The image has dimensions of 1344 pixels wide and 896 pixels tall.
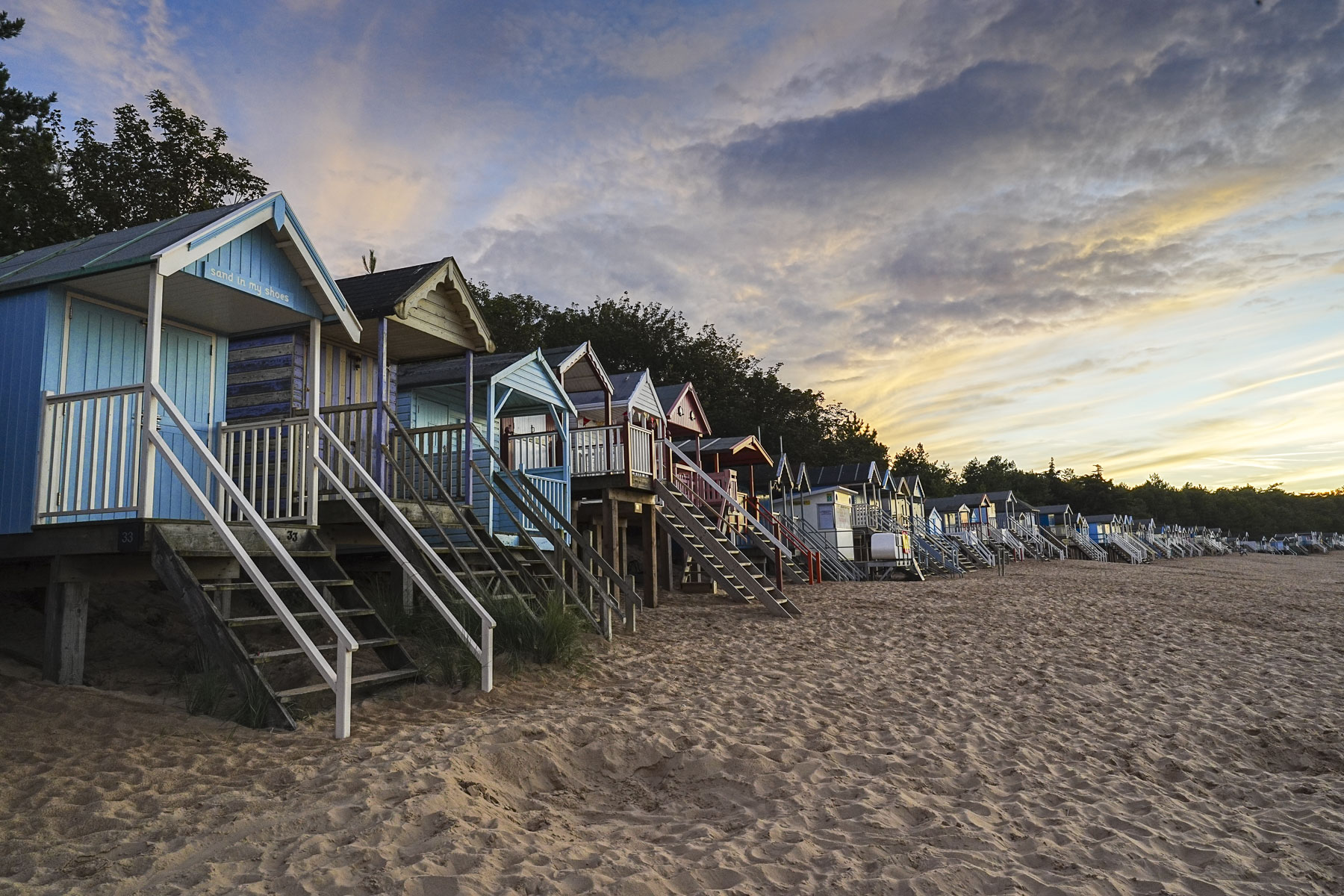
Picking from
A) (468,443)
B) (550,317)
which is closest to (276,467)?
(468,443)

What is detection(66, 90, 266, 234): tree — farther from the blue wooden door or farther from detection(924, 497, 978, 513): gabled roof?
detection(924, 497, 978, 513): gabled roof

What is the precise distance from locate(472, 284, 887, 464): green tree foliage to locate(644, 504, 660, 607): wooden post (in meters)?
31.2

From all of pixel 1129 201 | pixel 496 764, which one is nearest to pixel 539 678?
pixel 496 764

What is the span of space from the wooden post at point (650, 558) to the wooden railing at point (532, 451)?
80.3 inches

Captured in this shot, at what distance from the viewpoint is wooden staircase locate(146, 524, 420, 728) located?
661cm

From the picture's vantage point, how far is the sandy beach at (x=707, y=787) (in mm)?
4387

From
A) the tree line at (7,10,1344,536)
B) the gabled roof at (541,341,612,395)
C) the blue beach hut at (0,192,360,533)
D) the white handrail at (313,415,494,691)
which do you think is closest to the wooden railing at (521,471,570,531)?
the gabled roof at (541,341,612,395)

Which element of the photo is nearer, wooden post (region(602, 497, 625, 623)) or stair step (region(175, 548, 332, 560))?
stair step (region(175, 548, 332, 560))

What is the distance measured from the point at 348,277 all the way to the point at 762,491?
2628 centimetres

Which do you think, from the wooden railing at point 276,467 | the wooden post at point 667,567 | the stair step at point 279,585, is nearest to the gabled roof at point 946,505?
the wooden post at point 667,567

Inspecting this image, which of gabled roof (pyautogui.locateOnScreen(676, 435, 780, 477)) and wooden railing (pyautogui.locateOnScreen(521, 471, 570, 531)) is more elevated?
gabled roof (pyautogui.locateOnScreen(676, 435, 780, 477))

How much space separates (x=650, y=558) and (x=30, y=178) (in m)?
16.5

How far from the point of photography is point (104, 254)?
7.99m

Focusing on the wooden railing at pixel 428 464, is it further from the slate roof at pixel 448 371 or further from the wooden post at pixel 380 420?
the slate roof at pixel 448 371
